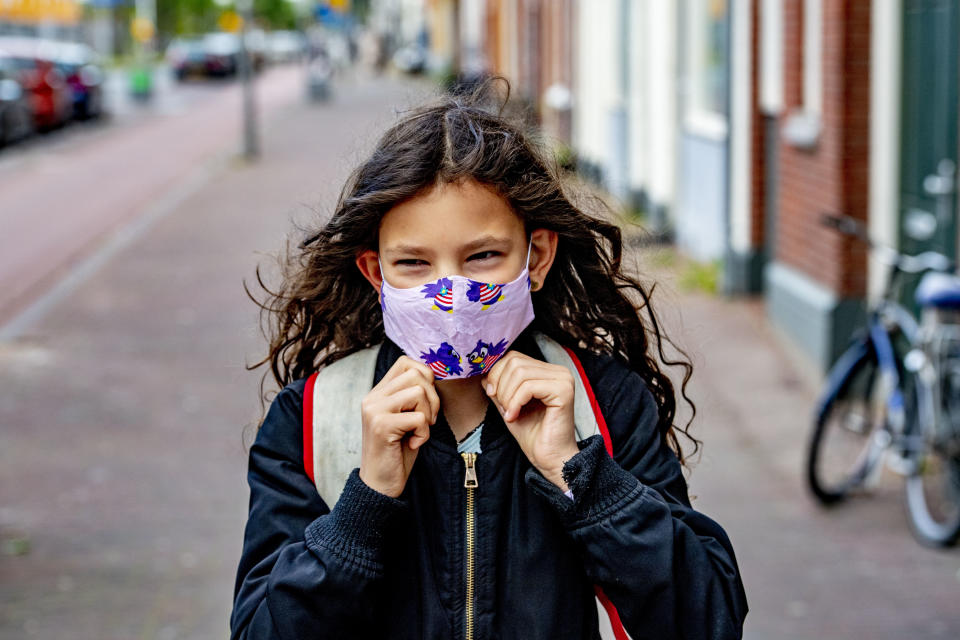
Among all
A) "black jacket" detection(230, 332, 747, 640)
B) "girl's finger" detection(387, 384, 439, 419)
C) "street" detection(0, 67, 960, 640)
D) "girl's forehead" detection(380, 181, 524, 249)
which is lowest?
"street" detection(0, 67, 960, 640)

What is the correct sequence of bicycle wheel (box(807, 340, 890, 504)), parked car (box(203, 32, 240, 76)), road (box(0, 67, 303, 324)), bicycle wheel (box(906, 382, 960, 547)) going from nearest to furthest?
bicycle wheel (box(906, 382, 960, 547)) → bicycle wheel (box(807, 340, 890, 504)) → road (box(0, 67, 303, 324)) → parked car (box(203, 32, 240, 76))

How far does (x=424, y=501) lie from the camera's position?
1.88 metres

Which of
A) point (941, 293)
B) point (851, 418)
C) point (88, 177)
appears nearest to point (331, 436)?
point (941, 293)

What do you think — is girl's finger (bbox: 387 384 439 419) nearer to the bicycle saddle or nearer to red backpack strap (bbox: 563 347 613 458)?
red backpack strap (bbox: 563 347 613 458)

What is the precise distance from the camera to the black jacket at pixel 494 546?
1.76 meters

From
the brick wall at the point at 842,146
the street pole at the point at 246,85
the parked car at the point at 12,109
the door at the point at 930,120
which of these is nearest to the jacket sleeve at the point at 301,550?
the door at the point at 930,120

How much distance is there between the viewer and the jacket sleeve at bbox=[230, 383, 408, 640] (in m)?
1.75

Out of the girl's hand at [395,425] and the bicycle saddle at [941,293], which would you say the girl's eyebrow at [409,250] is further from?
the bicycle saddle at [941,293]

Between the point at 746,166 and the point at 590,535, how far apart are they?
348 inches

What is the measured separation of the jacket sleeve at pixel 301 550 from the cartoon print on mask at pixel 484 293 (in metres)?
0.27

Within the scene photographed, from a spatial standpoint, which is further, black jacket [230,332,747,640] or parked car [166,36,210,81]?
parked car [166,36,210,81]

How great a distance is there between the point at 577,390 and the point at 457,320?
0.64 feet

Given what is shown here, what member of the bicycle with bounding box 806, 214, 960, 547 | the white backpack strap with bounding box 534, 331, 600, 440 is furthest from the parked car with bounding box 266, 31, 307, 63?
the white backpack strap with bounding box 534, 331, 600, 440

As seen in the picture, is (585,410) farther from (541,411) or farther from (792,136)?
(792,136)
